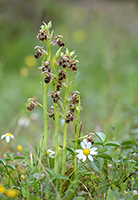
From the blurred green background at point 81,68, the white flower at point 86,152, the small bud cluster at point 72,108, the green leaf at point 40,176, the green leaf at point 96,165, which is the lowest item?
the green leaf at point 40,176

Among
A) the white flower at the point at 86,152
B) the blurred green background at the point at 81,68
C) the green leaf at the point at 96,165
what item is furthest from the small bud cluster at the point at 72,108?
the blurred green background at the point at 81,68

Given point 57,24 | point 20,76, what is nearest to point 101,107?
point 20,76

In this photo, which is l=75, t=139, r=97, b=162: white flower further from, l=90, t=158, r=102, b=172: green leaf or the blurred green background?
the blurred green background

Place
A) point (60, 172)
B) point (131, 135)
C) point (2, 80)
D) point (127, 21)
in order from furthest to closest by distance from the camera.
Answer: point (127, 21), point (2, 80), point (131, 135), point (60, 172)

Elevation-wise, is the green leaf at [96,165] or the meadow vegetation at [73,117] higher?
the meadow vegetation at [73,117]

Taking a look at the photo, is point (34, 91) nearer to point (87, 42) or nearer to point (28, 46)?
point (28, 46)

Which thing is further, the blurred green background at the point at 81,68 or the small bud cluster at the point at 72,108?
the blurred green background at the point at 81,68

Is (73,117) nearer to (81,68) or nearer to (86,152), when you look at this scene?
(86,152)

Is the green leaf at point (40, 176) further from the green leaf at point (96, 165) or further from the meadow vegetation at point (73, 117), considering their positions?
the green leaf at point (96, 165)

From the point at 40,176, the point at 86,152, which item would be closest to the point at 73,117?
the point at 86,152

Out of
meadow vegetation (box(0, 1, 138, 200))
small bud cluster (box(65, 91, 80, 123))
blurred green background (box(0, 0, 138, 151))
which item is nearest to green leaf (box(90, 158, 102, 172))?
meadow vegetation (box(0, 1, 138, 200))
